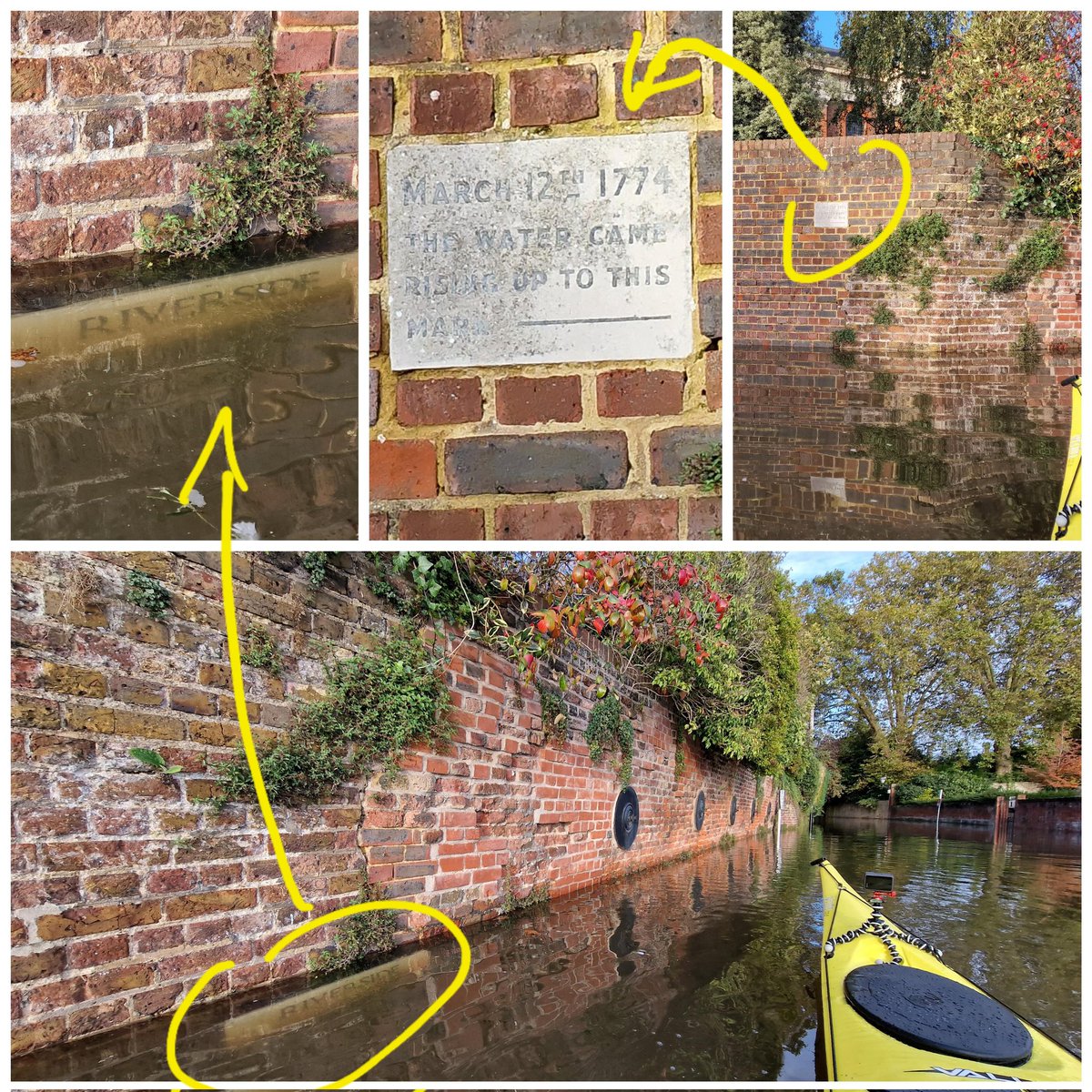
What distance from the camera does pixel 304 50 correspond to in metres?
2.25

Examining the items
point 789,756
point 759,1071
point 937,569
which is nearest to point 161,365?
point 759,1071

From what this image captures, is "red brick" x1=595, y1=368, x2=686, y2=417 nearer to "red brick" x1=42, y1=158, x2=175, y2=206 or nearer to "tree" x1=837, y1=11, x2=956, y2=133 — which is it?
"red brick" x1=42, y1=158, x2=175, y2=206

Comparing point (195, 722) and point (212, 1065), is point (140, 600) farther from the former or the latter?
point (212, 1065)

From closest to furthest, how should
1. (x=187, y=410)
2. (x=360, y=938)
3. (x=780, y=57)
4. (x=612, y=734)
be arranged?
(x=187, y=410) → (x=360, y=938) → (x=612, y=734) → (x=780, y=57)

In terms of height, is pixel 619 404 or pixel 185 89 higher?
pixel 185 89

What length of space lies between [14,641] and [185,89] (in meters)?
1.75

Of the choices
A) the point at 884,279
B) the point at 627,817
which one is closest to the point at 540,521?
the point at 627,817

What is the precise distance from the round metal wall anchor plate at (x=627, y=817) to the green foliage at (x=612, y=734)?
0.12 m

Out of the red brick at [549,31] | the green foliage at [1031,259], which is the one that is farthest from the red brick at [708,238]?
the green foliage at [1031,259]

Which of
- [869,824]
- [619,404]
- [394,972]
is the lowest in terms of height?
[869,824]

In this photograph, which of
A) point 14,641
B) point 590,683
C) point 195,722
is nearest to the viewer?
point 14,641

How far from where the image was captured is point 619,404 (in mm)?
2090

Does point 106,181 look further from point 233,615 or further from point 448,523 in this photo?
point 448,523

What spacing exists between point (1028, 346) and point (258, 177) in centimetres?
886
